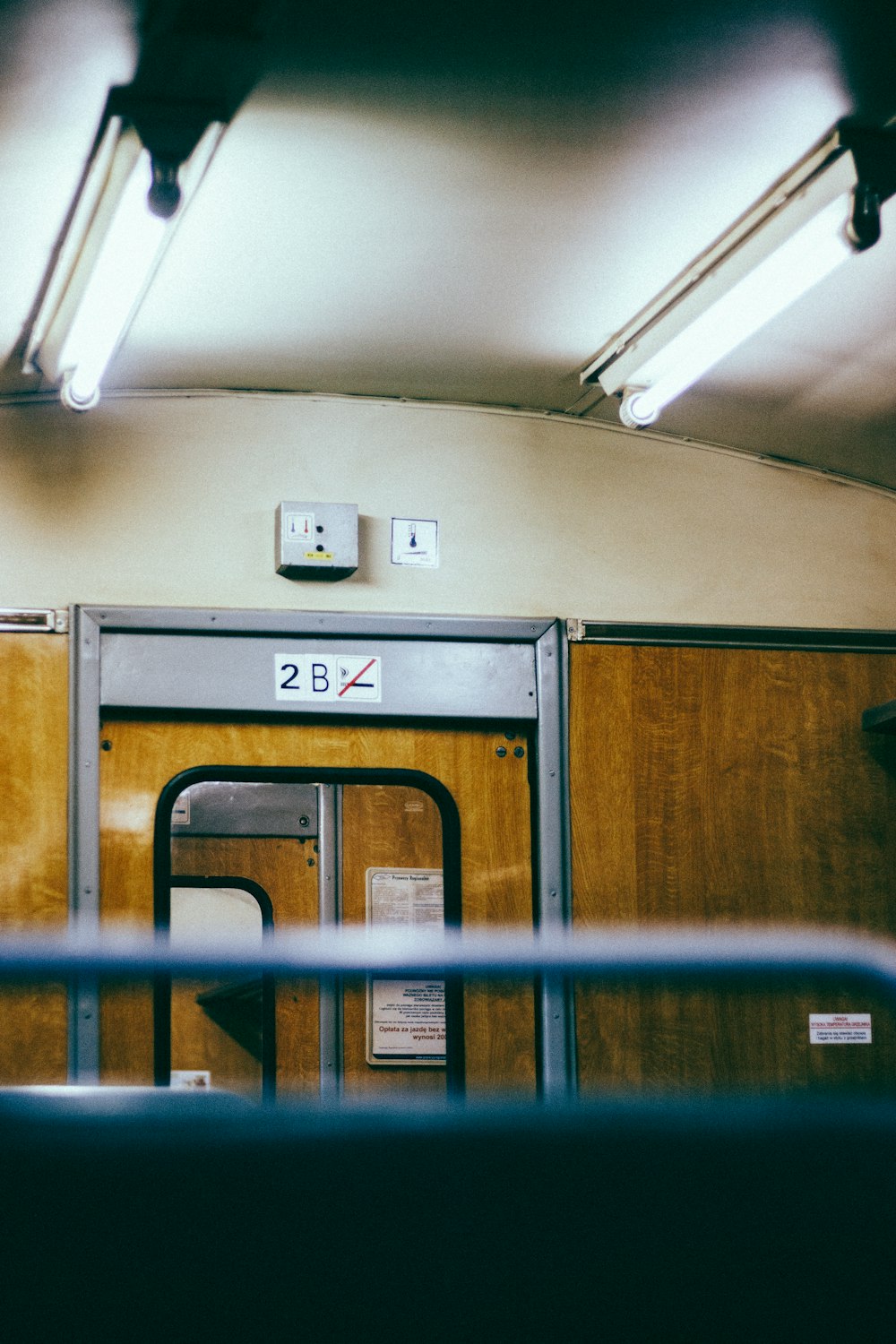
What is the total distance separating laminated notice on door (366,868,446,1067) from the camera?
438 centimetres

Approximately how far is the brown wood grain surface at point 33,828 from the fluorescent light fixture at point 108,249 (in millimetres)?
678

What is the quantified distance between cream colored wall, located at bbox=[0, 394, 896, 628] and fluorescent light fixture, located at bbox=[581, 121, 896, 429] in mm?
435

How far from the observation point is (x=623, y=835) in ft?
12.9

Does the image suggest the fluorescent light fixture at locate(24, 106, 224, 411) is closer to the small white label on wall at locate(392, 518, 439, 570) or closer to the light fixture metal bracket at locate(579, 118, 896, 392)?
the small white label on wall at locate(392, 518, 439, 570)

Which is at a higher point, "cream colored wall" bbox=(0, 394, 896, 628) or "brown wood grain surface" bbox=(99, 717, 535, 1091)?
"cream colored wall" bbox=(0, 394, 896, 628)

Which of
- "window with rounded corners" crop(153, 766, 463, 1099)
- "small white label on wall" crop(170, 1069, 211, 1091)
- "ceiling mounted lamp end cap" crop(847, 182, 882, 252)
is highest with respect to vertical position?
"ceiling mounted lamp end cap" crop(847, 182, 882, 252)

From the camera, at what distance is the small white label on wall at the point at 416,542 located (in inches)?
155

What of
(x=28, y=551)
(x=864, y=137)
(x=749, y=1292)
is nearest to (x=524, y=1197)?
(x=749, y=1292)

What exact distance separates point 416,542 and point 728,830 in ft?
3.83

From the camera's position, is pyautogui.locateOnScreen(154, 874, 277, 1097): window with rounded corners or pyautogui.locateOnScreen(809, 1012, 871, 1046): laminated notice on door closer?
pyautogui.locateOnScreen(809, 1012, 871, 1046): laminated notice on door

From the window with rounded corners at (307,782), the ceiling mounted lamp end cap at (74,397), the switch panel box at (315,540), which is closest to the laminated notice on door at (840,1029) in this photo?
the window with rounded corners at (307,782)

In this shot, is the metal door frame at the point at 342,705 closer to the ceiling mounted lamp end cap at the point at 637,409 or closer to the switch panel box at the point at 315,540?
the switch panel box at the point at 315,540

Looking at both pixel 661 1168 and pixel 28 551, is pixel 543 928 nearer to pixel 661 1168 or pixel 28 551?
pixel 28 551

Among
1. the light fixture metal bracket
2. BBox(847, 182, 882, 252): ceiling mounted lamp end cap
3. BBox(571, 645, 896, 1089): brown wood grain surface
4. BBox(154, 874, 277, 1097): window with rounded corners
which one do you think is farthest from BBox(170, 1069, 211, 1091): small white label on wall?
BBox(847, 182, 882, 252): ceiling mounted lamp end cap
